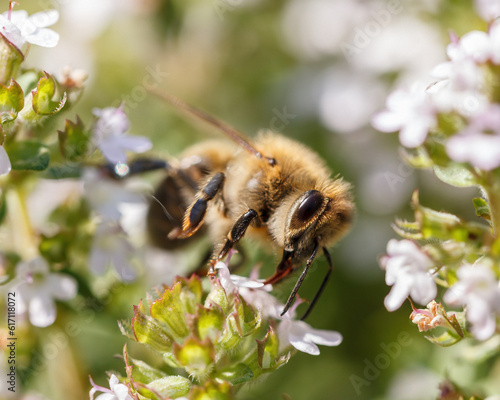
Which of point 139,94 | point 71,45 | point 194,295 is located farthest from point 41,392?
point 71,45

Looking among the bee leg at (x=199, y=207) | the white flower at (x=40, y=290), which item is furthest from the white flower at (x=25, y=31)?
the white flower at (x=40, y=290)

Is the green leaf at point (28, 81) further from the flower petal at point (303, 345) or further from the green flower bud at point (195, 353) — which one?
the flower petal at point (303, 345)

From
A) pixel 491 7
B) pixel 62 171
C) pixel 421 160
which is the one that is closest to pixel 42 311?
pixel 62 171

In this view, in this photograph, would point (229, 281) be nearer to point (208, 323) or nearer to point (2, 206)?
point (208, 323)

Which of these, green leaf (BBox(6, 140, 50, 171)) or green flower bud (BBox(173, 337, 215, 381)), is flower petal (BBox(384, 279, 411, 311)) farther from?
green leaf (BBox(6, 140, 50, 171))

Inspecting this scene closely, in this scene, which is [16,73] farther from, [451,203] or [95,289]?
[451,203]
